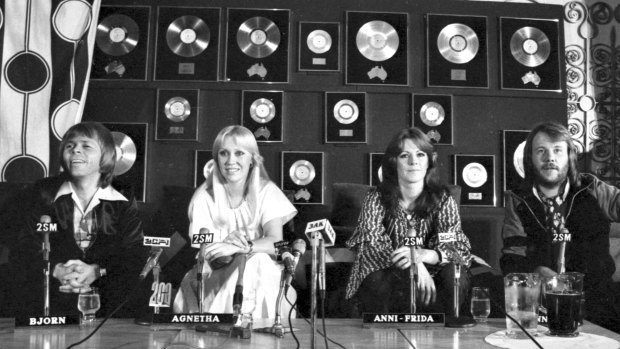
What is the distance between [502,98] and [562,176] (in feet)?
5.44

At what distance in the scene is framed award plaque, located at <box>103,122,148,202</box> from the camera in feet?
14.3

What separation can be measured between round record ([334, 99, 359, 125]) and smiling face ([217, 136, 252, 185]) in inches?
58.9

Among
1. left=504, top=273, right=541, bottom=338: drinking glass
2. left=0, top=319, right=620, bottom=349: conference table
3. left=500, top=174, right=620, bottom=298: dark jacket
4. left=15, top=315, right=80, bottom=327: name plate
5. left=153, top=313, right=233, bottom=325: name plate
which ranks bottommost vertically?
left=0, top=319, right=620, bottom=349: conference table

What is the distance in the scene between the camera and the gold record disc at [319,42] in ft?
14.8

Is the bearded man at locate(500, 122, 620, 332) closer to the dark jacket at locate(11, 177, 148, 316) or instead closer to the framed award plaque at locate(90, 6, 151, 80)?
the dark jacket at locate(11, 177, 148, 316)

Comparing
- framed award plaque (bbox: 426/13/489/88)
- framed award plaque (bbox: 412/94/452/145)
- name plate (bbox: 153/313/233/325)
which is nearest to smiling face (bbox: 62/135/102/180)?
name plate (bbox: 153/313/233/325)

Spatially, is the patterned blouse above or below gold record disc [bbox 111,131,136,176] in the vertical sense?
below

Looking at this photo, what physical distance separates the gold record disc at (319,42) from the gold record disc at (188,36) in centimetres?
69

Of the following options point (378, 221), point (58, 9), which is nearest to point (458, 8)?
point (378, 221)

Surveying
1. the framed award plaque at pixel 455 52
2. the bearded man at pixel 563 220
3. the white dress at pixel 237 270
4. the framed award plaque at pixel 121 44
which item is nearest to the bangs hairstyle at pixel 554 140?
the bearded man at pixel 563 220

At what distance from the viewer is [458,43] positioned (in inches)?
180

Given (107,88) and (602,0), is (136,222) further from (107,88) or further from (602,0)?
(602,0)

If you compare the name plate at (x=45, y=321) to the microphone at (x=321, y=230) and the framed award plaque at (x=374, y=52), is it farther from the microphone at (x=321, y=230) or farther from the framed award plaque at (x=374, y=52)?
the framed award plaque at (x=374, y=52)

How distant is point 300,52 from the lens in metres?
4.50
